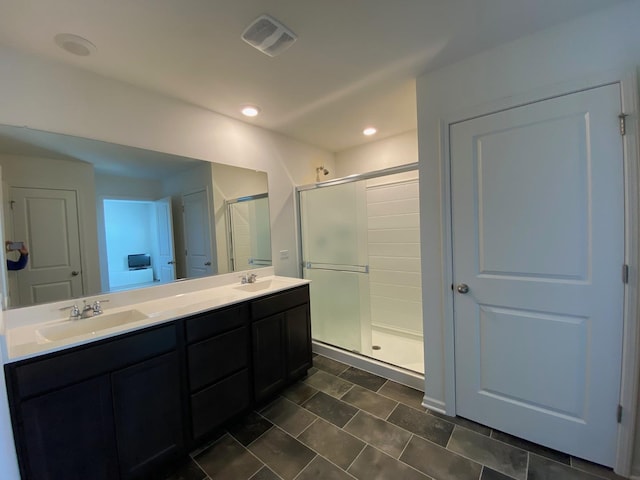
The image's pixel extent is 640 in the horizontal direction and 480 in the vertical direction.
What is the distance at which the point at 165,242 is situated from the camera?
211cm

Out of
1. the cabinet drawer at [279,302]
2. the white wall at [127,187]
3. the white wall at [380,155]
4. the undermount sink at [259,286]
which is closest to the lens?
the white wall at [127,187]

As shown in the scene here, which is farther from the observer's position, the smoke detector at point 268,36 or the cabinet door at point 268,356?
the cabinet door at point 268,356

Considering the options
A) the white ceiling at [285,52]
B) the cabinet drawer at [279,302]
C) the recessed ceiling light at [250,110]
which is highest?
the recessed ceiling light at [250,110]

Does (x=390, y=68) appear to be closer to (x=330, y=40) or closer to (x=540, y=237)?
(x=330, y=40)

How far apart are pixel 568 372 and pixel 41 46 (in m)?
3.46

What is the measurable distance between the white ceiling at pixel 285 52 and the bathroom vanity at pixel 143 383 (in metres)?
1.53

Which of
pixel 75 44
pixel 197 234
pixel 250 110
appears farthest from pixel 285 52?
pixel 197 234

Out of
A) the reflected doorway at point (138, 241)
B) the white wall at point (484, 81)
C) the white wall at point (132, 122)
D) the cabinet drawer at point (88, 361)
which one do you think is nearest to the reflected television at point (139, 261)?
the reflected doorway at point (138, 241)

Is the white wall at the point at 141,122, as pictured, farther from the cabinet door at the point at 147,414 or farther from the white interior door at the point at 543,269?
the white interior door at the point at 543,269

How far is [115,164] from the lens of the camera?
5.99ft

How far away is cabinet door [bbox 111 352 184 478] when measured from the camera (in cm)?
133

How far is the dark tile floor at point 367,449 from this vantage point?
57.4 inches

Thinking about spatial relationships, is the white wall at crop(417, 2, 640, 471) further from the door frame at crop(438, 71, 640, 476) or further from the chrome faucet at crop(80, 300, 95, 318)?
the chrome faucet at crop(80, 300, 95, 318)

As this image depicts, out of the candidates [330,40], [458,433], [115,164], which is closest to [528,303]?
[458,433]
